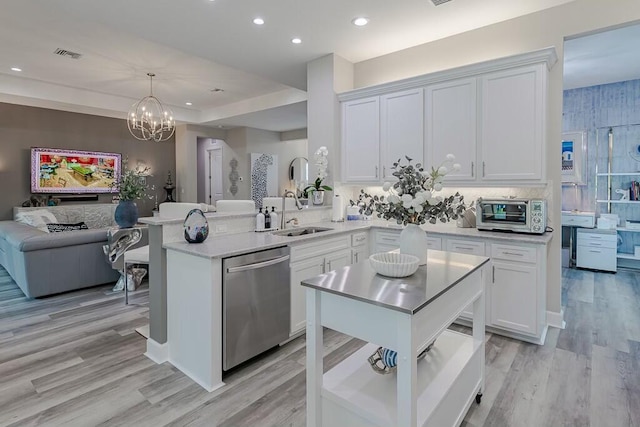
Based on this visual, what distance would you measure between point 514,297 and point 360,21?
9.84 ft

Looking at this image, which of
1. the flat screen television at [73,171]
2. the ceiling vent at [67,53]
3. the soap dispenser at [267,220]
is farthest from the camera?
the flat screen television at [73,171]

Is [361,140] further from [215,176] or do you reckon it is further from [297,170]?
[215,176]

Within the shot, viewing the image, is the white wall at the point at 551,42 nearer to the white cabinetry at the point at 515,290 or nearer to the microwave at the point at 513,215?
the microwave at the point at 513,215

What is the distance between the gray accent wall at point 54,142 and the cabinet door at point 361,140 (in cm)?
612

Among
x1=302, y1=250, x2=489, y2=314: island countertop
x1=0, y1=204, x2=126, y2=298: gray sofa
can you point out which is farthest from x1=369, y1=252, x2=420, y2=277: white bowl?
x1=0, y1=204, x2=126, y2=298: gray sofa

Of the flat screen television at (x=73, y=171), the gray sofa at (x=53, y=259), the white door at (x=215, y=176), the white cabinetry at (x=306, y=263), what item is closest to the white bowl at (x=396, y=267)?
the white cabinetry at (x=306, y=263)

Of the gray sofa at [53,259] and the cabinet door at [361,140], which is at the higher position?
the cabinet door at [361,140]

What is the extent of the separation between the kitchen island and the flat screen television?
24.8 feet

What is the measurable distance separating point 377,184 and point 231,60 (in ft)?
7.98

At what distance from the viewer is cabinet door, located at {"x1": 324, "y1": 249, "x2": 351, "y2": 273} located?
3.26 metres

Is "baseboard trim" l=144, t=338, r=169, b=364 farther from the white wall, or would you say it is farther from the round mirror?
the round mirror

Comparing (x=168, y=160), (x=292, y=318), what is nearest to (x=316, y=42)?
(x=292, y=318)

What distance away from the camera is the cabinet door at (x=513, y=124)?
304 cm

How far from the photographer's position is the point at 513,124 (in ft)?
10.4
